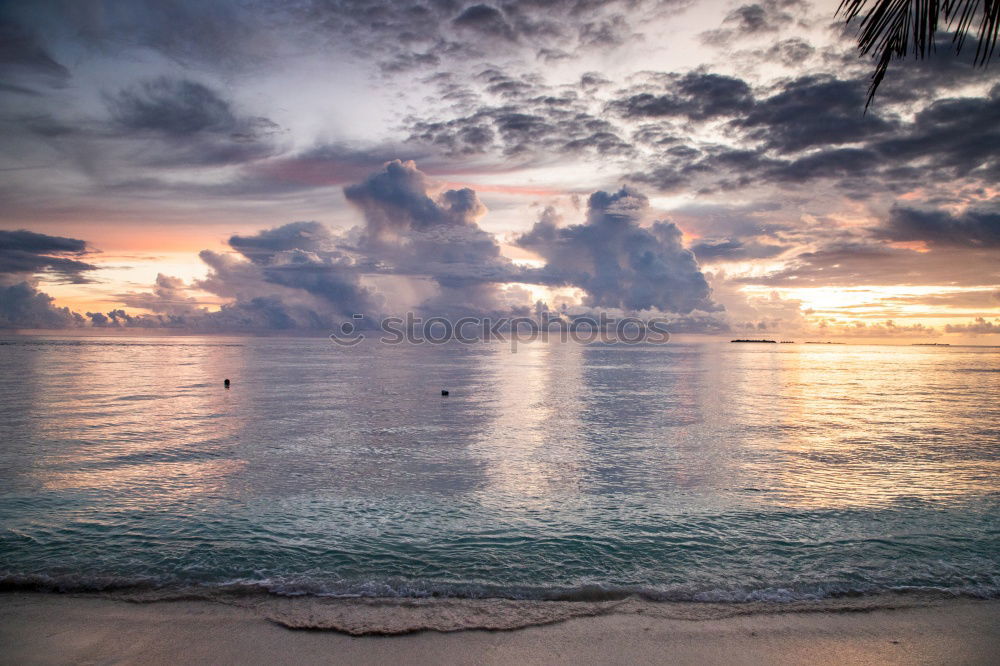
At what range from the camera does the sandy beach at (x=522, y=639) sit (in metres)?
7.57

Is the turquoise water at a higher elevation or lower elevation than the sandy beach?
lower

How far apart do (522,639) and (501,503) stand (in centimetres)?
771

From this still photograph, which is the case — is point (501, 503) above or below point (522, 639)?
below

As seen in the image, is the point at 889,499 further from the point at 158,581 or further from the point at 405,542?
the point at 158,581

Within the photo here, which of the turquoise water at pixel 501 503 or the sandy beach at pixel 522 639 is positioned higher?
the sandy beach at pixel 522 639

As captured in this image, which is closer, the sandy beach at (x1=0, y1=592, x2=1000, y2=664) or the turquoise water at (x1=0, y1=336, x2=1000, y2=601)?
the sandy beach at (x1=0, y1=592, x2=1000, y2=664)

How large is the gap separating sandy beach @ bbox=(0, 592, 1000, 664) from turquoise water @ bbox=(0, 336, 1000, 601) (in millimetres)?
1056

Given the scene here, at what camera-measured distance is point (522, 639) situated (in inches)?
319

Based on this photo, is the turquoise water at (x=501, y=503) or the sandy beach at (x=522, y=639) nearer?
the sandy beach at (x=522, y=639)

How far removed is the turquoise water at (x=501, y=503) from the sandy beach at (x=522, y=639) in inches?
41.6

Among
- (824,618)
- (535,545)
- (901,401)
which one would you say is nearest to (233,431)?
(535,545)

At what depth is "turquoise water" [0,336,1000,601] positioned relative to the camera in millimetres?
10734

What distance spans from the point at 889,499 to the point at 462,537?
12.7 metres

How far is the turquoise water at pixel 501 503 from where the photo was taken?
10734mm
